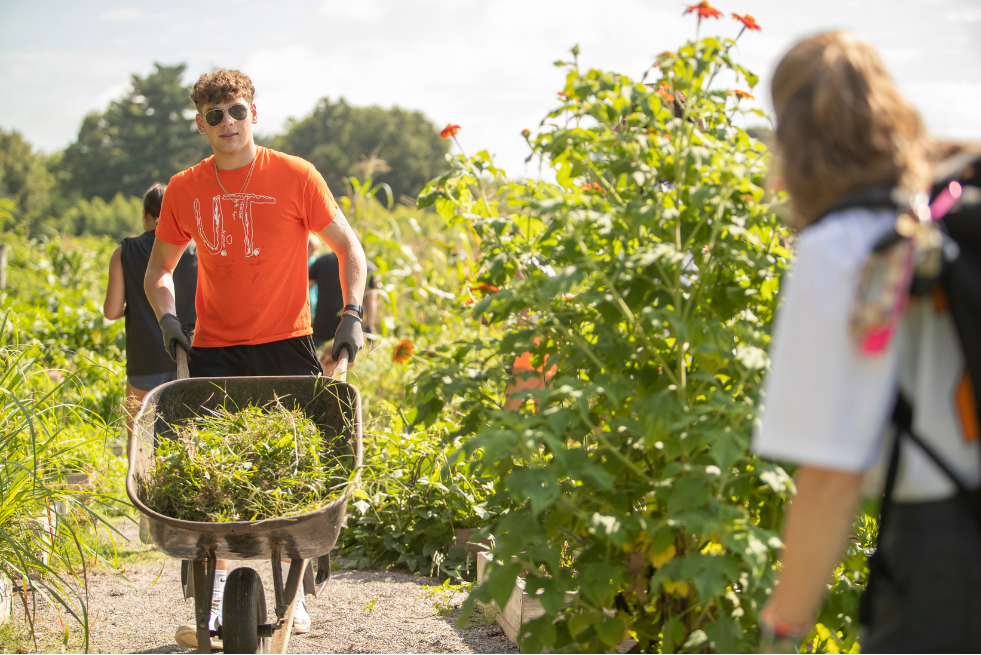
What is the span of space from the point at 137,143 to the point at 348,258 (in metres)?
58.6

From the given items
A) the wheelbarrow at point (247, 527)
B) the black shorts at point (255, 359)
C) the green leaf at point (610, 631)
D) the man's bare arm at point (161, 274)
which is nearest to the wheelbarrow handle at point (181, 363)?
the wheelbarrow at point (247, 527)

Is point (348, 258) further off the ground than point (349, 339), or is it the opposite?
point (348, 258)

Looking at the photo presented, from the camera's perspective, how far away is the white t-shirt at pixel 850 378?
37.6 inches

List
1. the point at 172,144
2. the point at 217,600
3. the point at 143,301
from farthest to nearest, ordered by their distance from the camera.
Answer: the point at 172,144 → the point at 143,301 → the point at 217,600

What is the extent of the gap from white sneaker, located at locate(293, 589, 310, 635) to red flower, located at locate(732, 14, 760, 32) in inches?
95.7

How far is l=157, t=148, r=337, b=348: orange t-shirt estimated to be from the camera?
9.57 feet

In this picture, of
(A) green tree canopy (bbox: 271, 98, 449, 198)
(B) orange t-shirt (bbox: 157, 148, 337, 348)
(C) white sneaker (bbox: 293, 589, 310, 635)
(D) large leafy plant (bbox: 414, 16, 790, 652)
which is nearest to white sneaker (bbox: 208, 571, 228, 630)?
(C) white sneaker (bbox: 293, 589, 310, 635)

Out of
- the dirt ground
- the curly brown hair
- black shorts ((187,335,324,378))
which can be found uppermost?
the curly brown hair

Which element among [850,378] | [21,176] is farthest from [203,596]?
[21,176]

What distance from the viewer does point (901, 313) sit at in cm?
95

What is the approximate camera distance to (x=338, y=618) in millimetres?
3189

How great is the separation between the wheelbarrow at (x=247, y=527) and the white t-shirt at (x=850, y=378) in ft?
4.51

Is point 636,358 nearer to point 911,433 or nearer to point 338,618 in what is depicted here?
point 911,433

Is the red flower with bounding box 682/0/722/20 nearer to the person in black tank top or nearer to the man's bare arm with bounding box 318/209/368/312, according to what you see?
the man's bare arm with bounding box 318/209/368/312
